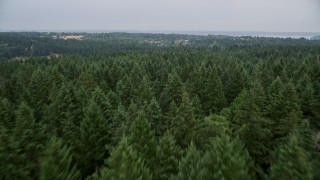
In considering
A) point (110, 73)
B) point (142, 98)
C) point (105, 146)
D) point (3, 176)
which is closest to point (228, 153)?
point (105, 146)

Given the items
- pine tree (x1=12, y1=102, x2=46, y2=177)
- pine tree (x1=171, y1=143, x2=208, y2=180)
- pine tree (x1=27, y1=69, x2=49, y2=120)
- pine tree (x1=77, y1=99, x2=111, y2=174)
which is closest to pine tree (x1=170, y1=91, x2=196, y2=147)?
pine tree (x1=77, y1=99, x2=111, y2=174)

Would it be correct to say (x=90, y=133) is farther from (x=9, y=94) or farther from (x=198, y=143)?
(x=9, y=94)

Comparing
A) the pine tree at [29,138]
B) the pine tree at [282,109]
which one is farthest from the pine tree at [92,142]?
the pine tree at [282,109]

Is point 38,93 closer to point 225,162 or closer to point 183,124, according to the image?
point 183,124

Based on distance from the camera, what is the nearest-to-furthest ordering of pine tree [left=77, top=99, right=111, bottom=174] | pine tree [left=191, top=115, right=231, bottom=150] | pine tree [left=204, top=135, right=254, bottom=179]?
pine tree [left=204, top=135, right=254, bottom=179]
pine tree [left=191, top=115, right=231, bottom=150]
pine tree [left=77, top=99, right=111, bottom=174]

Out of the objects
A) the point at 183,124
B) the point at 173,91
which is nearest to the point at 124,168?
the point at 183,124

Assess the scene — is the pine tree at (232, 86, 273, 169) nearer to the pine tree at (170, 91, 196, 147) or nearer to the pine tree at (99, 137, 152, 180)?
the pine tree at (170, 91, 196, 147)
